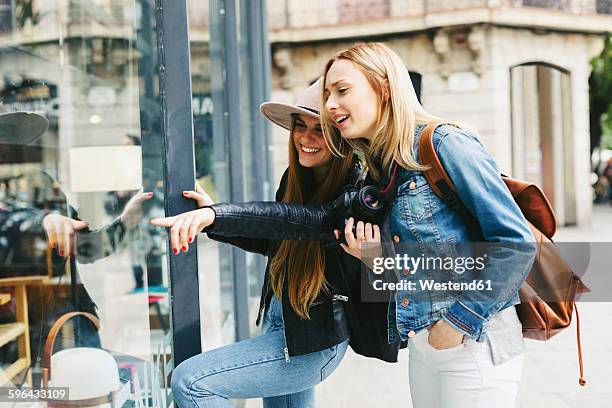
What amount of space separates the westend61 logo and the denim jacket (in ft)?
0.11

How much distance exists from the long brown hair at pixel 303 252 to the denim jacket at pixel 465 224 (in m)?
0.29

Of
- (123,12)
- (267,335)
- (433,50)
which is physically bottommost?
(267,335)

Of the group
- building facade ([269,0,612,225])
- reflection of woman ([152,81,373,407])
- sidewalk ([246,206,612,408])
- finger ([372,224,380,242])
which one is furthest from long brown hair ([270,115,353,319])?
building facade ([269,0,612,225])

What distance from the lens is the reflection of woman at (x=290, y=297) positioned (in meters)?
1.86

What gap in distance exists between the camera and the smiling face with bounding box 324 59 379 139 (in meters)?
1.82

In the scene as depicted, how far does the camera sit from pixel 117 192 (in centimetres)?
245

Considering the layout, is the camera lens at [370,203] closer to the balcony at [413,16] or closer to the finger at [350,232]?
the finger at [350,232]

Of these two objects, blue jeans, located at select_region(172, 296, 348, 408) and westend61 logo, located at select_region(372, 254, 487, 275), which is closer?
westend61 logo, located at select_region(372, 254, 487, 275)

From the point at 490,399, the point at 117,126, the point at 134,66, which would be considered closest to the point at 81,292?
the point at 117,126

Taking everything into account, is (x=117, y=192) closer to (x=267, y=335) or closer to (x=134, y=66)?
(x=134, y=66)

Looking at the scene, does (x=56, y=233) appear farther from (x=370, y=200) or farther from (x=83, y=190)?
(x=370, y=200)

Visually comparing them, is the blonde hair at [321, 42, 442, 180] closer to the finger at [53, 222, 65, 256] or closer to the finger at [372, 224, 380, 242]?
the finger at [372, 224, 380, 242]

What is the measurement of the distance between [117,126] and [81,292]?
25.2 inches

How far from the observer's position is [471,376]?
70.1 inches
